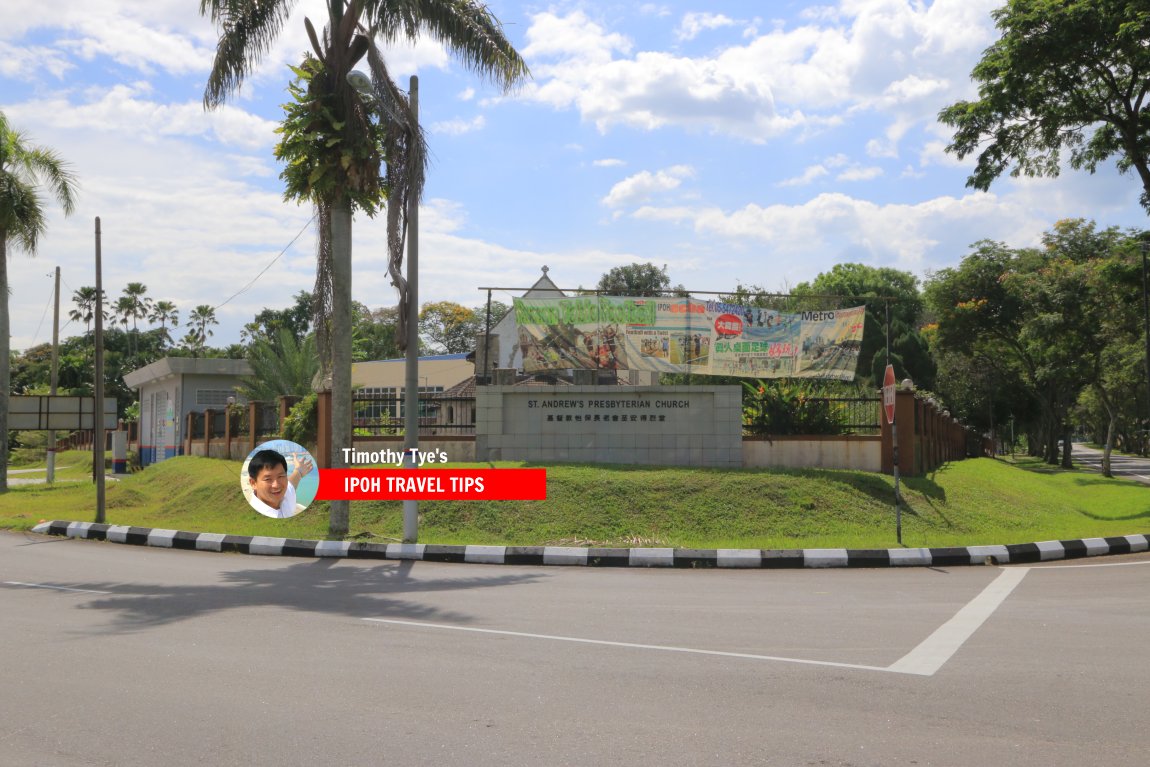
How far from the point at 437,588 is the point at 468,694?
482cm

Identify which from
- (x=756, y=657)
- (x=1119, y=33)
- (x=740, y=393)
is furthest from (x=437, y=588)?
(x=1119, y=33)

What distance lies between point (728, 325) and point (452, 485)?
6.74 metres

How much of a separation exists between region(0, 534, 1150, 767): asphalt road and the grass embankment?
152 inches

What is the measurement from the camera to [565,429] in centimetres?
1884

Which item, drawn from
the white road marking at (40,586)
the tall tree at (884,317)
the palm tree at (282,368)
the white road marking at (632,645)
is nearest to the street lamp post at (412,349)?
the white road marking at (40,586)

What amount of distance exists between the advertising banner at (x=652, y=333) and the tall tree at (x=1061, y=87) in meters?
6.92

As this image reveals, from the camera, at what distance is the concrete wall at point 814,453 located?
18.8 metres

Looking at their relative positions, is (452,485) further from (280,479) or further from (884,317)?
(884,317)

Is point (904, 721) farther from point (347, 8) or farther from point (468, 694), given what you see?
point (347, 8)

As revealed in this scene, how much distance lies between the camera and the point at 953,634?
25.4ft

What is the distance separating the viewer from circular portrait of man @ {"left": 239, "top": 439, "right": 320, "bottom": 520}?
57.3 ft

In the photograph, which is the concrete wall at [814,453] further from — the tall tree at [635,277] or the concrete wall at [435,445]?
the tall tree at [635,277]

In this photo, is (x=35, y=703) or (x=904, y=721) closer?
(x=904, y=721)

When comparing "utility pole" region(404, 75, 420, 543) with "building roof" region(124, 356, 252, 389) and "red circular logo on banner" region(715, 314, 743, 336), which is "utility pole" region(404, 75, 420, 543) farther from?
"building roof" region(124, 356, 252, 389)
